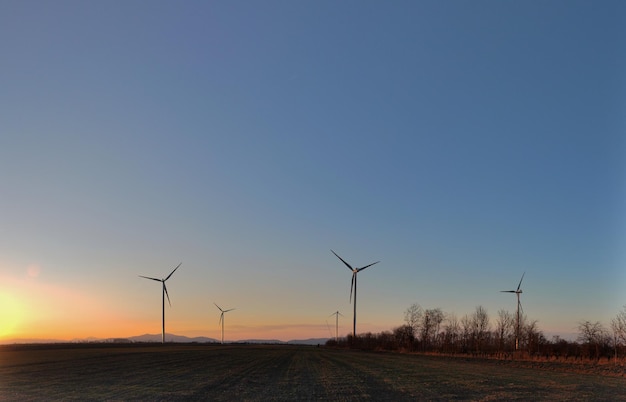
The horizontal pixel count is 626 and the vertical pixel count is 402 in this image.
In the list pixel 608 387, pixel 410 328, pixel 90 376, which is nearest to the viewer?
pixel 608 387

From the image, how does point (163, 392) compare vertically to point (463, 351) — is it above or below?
above

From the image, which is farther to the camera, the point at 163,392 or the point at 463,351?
the point at 463,351

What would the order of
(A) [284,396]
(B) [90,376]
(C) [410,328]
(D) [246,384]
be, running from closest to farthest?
(A) [284,396] → (D) [246,384] → (B) [90,376] → (C) [410,328]

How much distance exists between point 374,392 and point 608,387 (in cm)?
1422

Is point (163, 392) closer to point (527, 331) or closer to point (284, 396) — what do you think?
point (284, 396)

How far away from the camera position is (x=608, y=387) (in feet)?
105

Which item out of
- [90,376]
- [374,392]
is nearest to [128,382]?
[90,376]

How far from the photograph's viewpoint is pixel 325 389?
3078 centimetres

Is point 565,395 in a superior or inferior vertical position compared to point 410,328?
superior

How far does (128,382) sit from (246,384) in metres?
7.79

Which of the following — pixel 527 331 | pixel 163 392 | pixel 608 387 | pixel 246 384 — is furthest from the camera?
pixel 527 331

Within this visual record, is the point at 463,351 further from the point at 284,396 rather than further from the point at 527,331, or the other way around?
the point at 284,396

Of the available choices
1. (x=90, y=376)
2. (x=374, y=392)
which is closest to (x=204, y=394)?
(x=374, y=392)

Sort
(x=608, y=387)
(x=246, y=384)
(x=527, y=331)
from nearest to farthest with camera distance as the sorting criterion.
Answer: (x=608, y=387) < (x=246, y=384) < (x=527, y=331)
